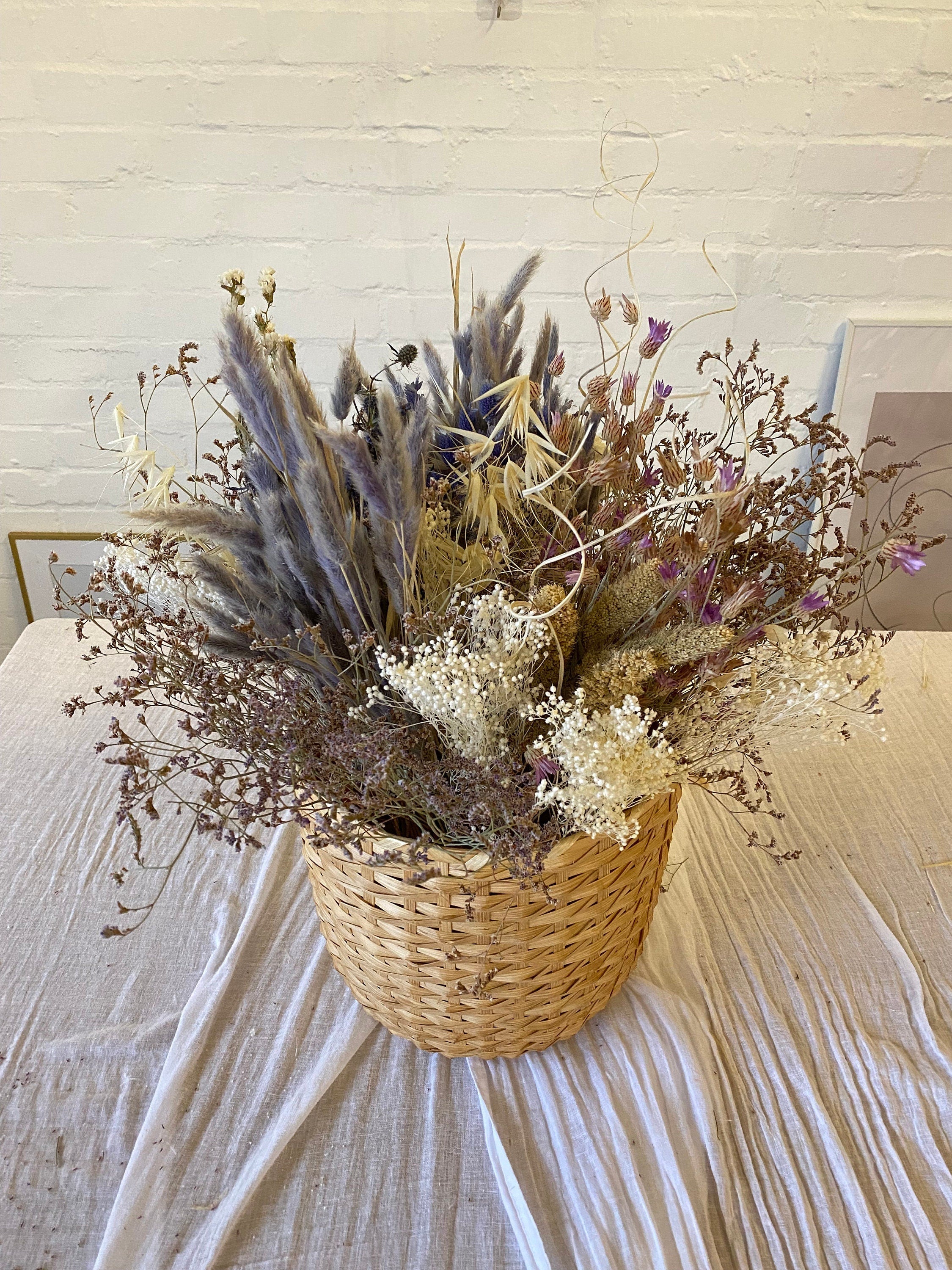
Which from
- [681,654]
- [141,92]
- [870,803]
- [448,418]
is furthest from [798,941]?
[141,92]

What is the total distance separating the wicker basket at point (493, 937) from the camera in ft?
1.92

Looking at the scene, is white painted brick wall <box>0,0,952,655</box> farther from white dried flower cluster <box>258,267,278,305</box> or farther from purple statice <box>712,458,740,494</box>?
purple statice <box>712,458,740,494</box>

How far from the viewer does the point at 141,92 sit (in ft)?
4.91

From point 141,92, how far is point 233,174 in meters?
0.18

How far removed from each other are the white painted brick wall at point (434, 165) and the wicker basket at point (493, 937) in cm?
124

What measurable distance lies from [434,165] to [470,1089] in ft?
4.65

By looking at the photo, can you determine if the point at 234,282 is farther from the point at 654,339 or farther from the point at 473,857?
the point at 473,857

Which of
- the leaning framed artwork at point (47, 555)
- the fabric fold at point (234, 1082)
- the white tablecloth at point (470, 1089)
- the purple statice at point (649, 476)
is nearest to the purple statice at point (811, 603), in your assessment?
the purple statice at point (649, 476)

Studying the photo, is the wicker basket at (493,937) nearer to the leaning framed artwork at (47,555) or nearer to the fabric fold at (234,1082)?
the fabric fold at (234,1082)

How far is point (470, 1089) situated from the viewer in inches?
27.3

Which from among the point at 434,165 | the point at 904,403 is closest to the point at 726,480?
the point at 434,165

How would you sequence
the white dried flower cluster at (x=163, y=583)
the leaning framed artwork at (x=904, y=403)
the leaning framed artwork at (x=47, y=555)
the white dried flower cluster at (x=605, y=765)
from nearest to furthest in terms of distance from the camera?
the white dried flower cluster at (x=605, y=765), the white dried flower cluster at (x=163, y=583), the leaning framed artwork at (x=904, y=403), the leaning framed artwork at (x=47, y=555)

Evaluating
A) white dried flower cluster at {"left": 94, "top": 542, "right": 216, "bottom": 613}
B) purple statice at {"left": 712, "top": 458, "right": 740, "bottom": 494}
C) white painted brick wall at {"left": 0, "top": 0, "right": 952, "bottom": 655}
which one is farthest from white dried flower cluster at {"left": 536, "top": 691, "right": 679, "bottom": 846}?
white painted brick wall at {"left": 0, "top": 0, "right": 952, "bottom": 655}

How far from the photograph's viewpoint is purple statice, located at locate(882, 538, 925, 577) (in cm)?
53
